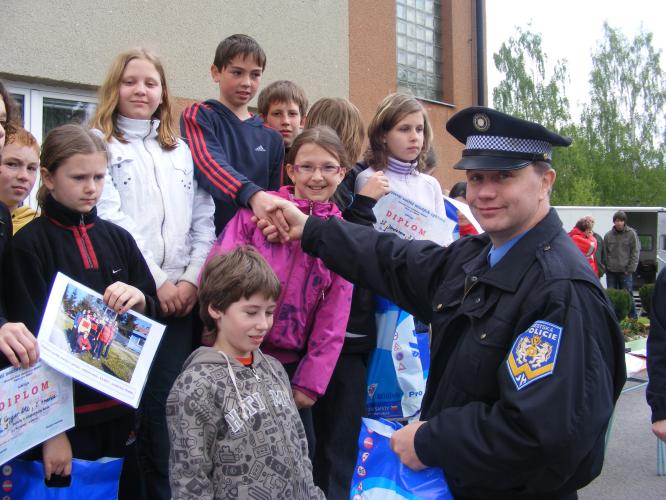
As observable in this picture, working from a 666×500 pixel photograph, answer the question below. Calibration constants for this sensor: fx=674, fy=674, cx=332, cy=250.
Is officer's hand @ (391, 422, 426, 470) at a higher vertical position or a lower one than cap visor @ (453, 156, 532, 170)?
lower

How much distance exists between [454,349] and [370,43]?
845 cm

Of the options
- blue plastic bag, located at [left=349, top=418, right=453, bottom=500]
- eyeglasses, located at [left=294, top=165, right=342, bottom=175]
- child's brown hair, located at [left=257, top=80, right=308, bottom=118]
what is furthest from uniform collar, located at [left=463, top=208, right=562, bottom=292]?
child's brown hair, located at [left=257, top=80, right=308, bottom=118]

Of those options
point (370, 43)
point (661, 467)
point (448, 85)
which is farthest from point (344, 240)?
Result: point (448, 85)

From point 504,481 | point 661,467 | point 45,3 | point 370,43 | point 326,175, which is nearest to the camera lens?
point 504,481

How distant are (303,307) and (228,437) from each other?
805mm

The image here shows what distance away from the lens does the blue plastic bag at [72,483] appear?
2.41m

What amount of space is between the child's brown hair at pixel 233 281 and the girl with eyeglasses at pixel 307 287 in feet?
1.06

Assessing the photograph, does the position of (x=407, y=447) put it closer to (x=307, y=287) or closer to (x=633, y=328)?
(x=307, y=287)

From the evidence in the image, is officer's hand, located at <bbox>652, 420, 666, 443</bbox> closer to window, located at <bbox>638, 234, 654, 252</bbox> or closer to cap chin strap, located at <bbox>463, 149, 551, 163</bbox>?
cap chin strap, located at <bbox>463, 149, 551, 163</bbox>

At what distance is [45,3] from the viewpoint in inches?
255

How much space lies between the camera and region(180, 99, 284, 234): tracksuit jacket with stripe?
10.6ft

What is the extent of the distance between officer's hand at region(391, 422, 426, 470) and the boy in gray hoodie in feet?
1.65

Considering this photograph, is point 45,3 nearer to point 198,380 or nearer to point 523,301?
point 198,380

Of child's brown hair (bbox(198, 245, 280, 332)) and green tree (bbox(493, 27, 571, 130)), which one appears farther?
green tree (bbox(493, 27, 571, 130))
